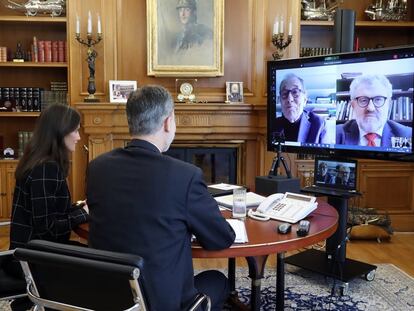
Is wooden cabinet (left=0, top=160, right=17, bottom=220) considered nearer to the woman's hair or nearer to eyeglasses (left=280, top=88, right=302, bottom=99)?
the woman's hair

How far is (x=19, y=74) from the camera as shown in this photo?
4594 millimetres

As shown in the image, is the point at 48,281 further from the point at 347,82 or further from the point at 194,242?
the point at 347,82

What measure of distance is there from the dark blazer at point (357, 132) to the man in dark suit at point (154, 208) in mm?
1563

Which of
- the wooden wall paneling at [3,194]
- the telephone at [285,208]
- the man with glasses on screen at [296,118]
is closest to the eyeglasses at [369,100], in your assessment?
the man with glasses on screen at [296,118]

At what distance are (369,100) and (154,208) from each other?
6.10 ft

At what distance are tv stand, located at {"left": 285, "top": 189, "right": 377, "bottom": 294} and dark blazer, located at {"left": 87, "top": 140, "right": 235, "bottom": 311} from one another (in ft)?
5.32

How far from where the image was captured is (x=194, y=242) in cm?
172

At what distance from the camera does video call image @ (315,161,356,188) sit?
9.61ft

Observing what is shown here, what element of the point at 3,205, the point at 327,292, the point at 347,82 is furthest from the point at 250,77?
the point at 3,205

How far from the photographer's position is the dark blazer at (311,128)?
10.2ft

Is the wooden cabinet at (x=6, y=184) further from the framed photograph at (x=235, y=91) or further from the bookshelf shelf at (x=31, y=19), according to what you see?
the framed photograph at (x=235, y=91)

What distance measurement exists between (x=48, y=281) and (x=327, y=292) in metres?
2.11

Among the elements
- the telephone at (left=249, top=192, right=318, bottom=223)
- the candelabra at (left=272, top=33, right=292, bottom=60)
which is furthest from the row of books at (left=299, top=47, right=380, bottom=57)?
the telephone at (left=249, top=192, right=318, bottom=223)

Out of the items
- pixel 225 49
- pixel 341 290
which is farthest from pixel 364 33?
pixel 341 290
